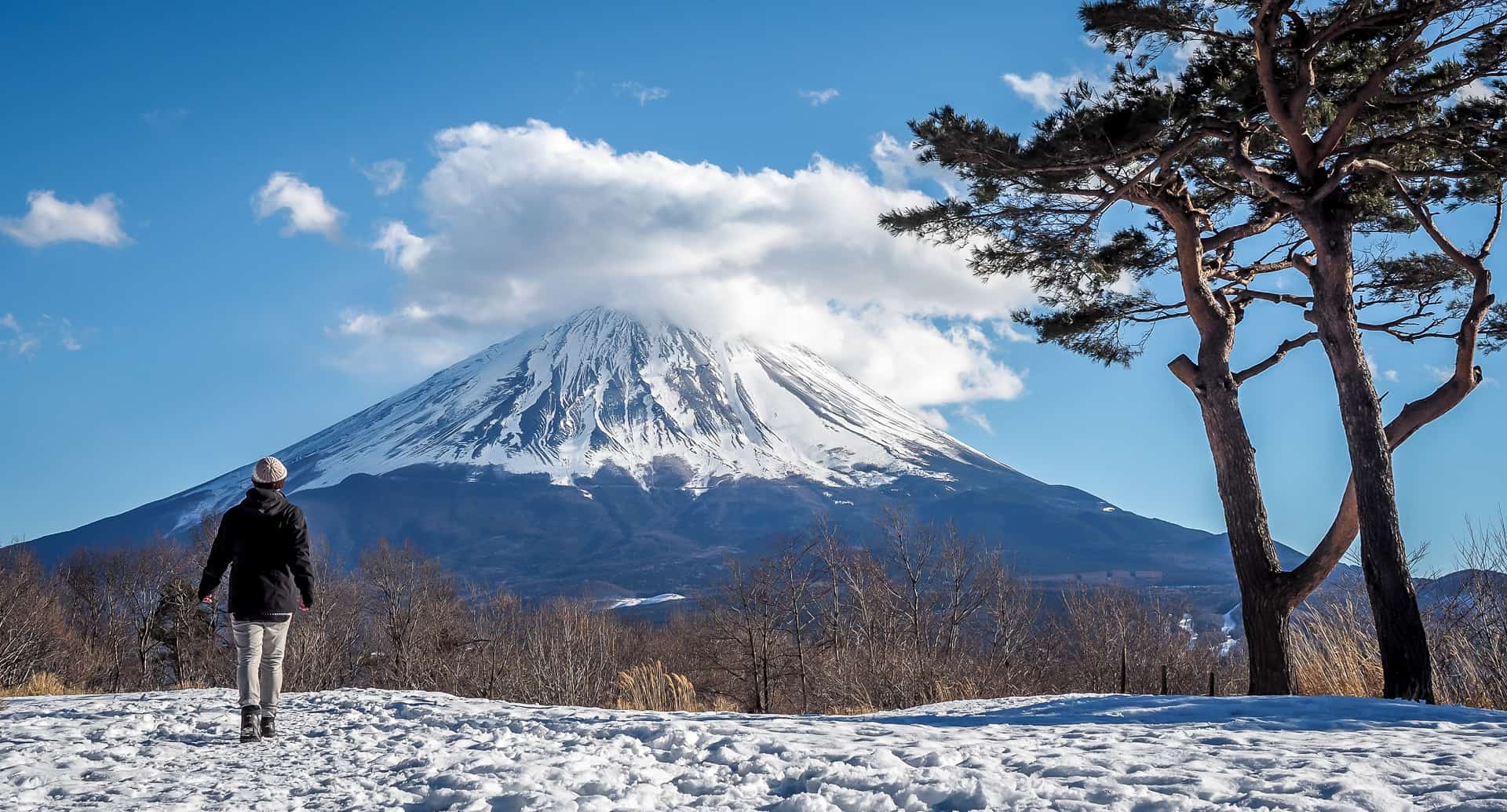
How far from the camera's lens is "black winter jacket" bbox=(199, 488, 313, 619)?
5.73m

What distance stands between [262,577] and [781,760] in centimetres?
337

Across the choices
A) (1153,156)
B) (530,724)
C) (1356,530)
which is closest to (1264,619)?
(1356,530)

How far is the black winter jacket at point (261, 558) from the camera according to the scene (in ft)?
18.8

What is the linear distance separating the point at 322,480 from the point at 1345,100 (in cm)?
20270

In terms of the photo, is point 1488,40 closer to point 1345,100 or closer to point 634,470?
point 1345,100

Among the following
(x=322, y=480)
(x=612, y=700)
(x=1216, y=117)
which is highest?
(x=322, y=480)

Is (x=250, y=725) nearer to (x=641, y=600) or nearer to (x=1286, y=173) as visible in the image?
(x=1286, y=173)

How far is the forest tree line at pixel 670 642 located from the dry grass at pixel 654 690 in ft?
0.10

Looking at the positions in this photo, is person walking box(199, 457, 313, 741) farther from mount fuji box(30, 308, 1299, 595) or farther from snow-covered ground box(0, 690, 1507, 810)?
mount fuji box(30, 308, 1299, 595)

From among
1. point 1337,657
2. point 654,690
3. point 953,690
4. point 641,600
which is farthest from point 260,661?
point 641,600

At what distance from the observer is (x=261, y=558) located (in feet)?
19.1

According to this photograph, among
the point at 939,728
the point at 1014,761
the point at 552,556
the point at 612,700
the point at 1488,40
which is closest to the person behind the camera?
the point at 1014,761

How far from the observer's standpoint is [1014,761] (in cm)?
392

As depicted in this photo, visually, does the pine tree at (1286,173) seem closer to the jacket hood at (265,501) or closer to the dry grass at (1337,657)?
the dry grass at (1337,657)
